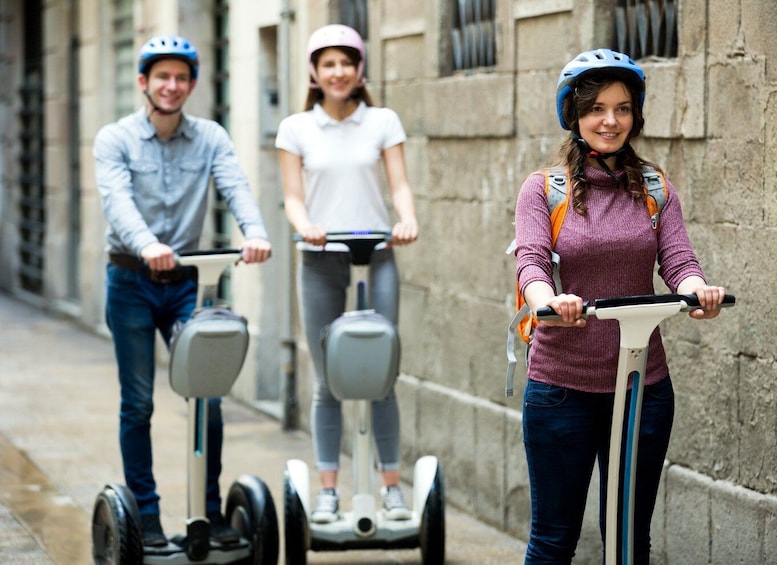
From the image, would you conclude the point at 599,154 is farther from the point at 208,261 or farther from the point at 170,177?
the point at 170,177

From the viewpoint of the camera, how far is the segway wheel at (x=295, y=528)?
5.93m

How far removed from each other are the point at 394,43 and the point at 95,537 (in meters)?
3.18

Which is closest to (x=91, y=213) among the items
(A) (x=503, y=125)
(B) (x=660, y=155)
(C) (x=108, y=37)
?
(C) (x=108, y=37)

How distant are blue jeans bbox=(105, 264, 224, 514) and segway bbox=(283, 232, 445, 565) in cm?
32

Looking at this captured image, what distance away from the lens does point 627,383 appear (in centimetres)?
405

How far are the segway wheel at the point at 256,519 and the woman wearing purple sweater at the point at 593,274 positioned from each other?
1719 mm

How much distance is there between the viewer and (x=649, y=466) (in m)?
4.19

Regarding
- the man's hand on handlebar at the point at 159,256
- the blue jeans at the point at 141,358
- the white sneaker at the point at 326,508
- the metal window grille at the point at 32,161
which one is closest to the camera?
the man's hand on handlebar at the point at 159,256

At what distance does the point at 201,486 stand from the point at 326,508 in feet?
1.91

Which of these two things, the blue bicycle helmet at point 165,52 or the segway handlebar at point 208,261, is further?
the blue bicycle helmet at point 165,52

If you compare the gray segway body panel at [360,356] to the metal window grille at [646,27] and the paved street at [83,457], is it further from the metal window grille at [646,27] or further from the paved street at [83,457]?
the metal window grille at [646,27]

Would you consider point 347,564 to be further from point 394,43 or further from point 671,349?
point 394,43

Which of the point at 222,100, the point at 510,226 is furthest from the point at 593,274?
the point at 222,100

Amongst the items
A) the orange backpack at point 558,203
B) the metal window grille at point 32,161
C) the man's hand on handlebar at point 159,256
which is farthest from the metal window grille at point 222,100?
the orange backpack at point 558,203
